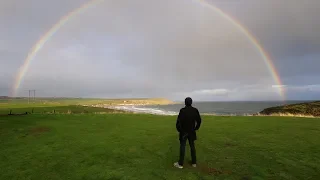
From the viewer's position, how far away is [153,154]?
656 inches

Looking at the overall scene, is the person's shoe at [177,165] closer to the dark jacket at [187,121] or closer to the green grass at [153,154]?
the green grass at [153,154]

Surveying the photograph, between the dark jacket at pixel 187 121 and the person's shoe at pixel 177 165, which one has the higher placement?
the dark jacket at pixel 187 121

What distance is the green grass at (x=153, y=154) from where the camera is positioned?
13.3 metres

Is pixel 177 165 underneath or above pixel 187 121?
underneath

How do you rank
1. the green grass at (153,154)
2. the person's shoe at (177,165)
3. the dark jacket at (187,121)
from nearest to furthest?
the green grass at (153,154)
the dark jacket at (187,121)
the person's shoe at (177,165)

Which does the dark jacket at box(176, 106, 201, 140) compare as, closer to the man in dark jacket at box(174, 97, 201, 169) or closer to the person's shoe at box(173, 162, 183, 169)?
the man in dark jacket at box(174, 97, 201, 169)

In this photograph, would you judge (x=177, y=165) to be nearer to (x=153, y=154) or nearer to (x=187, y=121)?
(x=187, y=121)

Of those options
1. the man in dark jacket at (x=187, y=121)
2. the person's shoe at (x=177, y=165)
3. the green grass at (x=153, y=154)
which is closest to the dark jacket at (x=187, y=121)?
the man in dark jacket at (x=187, y=121)

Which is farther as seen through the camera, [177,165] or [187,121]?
[177,165]

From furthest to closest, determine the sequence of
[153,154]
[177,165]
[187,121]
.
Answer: [153,154] < [177,165] < [187,121]

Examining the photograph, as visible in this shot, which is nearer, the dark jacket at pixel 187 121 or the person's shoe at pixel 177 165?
the dark jacket at pixel 187 121

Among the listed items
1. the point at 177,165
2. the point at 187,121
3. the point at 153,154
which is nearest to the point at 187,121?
the point at 187,121

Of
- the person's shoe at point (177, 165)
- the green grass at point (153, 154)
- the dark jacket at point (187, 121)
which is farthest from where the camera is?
the person's shoe at point (177, 165)

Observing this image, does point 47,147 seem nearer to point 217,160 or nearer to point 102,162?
point 102,162
